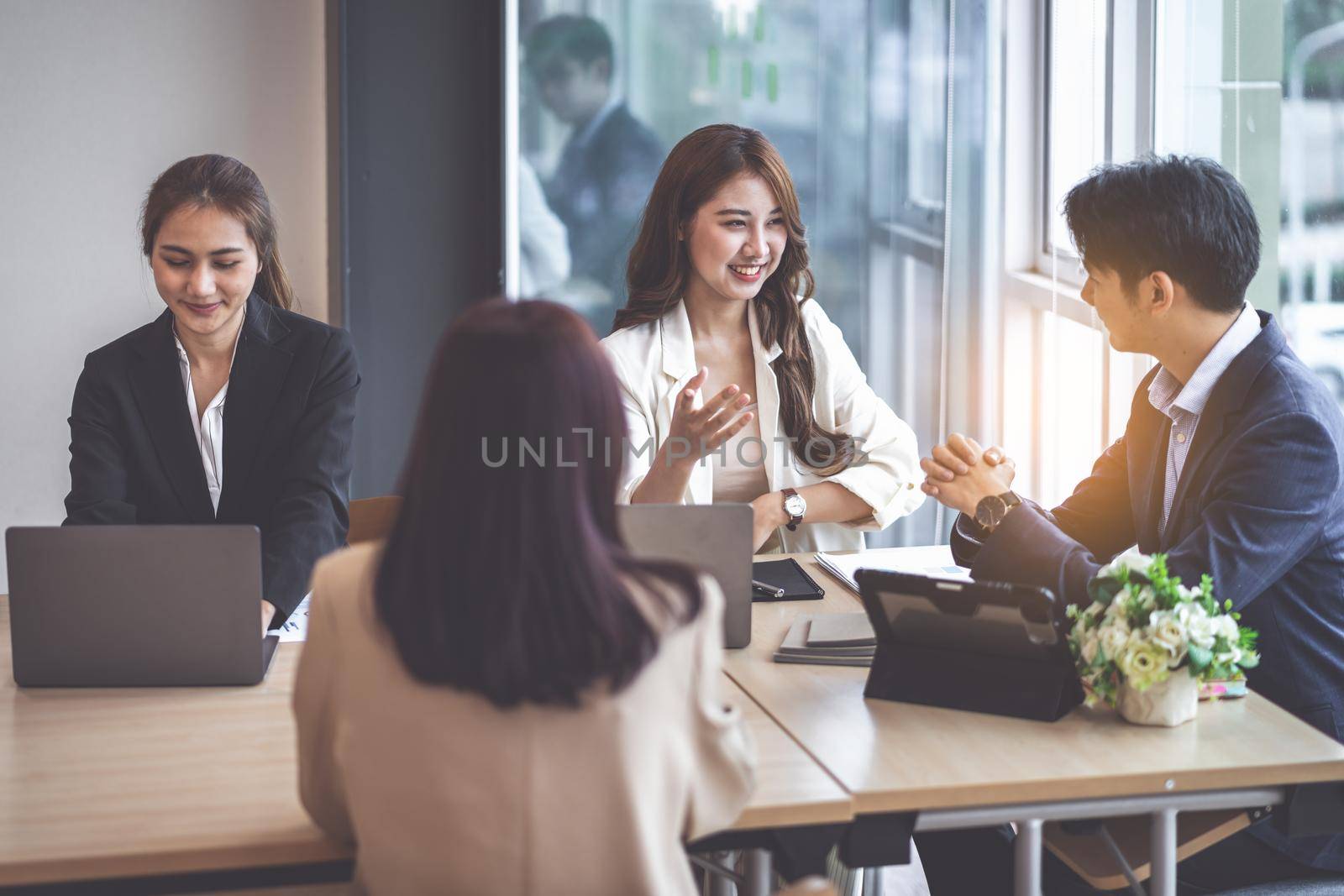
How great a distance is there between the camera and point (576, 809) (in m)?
1.11

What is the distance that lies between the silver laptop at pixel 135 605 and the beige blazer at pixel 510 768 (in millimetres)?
588

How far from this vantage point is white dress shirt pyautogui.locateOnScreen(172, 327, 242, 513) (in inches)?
92.2

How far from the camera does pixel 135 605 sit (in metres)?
1.73

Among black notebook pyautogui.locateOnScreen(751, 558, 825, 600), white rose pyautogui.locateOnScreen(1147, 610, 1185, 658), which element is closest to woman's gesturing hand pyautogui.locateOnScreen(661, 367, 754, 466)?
black notebook pyautogui.locateOnScreen(751, 558, 825, 600)

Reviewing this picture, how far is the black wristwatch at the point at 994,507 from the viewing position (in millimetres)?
2080

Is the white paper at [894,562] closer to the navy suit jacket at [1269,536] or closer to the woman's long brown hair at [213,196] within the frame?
the navy suit jacket at [1269,536]

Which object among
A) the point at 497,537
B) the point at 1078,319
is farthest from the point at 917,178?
the point at 497,537

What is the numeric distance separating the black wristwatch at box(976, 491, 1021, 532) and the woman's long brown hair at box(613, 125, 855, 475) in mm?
669

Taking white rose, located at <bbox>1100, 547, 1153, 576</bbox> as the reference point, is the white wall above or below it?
above

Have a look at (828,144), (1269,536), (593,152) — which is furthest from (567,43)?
(1269,536)

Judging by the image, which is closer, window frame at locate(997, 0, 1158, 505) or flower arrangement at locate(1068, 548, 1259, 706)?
flower arrangement at locate(1068, 548, 1259, 706)

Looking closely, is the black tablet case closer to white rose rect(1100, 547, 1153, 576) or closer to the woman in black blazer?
white rose rect(1100, 547, 1153, 576)

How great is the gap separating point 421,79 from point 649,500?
66.1 inches

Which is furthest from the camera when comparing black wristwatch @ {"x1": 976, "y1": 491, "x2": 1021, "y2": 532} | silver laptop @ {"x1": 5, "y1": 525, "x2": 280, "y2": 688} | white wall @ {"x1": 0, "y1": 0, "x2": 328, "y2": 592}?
white wall @ {"x1": 0, "y1": 0, "x2": 328, "y2": 592}
